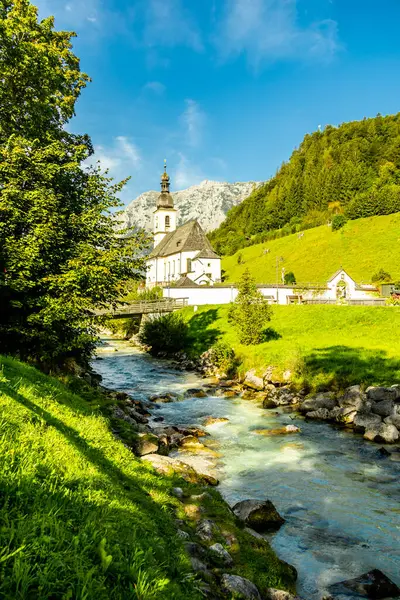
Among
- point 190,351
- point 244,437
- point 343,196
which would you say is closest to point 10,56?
point 244,437

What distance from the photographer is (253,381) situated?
26.6 meters

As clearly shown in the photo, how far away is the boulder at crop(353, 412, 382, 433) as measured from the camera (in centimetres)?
1681

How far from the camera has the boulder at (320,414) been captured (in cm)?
1913

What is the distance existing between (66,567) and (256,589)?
402 centimetres

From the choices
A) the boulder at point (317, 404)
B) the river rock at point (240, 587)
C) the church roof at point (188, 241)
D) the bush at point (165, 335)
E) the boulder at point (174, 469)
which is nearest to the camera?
the river rock at point (240, 587)

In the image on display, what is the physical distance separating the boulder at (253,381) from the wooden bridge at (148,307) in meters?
24.1

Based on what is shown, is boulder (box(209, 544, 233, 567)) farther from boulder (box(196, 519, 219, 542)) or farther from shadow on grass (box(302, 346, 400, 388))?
shadow on grass (box(302, 346, 400, 388))

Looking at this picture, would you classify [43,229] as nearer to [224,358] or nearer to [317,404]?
[317,404]

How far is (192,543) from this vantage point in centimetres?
663

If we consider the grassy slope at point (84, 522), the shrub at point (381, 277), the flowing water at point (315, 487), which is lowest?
the flowing water at point (315, 487)

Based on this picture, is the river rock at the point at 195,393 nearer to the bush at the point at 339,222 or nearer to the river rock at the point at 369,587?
the river rock at the point at 369,587

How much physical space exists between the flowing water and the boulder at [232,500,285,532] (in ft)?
0.83

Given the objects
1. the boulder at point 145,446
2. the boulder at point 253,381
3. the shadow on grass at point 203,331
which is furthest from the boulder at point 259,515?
the shadow on grass at point 203,331

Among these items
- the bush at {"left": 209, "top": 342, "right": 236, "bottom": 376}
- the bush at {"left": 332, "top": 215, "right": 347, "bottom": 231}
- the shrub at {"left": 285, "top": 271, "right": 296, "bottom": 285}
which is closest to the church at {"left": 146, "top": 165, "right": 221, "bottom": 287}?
the shrub at {"left": 285, "top": 271, "right": 296, "bottom": 285}
